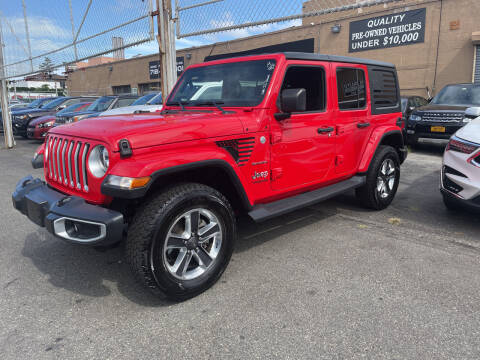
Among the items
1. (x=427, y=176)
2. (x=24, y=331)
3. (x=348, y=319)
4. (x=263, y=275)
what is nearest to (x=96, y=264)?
(x=24, y=331)

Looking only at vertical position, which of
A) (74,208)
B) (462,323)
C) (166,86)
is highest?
(166,86)

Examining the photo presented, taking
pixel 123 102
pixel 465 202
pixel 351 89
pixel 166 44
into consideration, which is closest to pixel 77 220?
pixel 351 89

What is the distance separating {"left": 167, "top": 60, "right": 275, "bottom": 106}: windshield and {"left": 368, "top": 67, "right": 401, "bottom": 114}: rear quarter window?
1827mm

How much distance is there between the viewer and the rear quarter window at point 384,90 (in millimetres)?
4621

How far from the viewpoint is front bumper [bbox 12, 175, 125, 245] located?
93.4 inches

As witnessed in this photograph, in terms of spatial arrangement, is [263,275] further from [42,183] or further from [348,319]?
[42,183]

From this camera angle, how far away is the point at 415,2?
15.3 metres

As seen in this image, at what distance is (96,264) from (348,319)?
221 centimetres

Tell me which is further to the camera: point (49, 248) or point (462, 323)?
point (49, 248)

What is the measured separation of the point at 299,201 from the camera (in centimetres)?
363

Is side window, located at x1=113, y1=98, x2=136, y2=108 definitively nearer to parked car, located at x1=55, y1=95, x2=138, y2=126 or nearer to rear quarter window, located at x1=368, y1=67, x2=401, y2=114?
parked car, located at x1=55, y1=95, x2=138, y2=126

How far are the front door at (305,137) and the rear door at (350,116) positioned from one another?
0.17 meters

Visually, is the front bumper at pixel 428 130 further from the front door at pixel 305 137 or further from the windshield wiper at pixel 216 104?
the windshield wiper at pixel 216 104

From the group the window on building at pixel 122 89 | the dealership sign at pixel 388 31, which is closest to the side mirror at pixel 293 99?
the dealership sign at pixel 388 31
